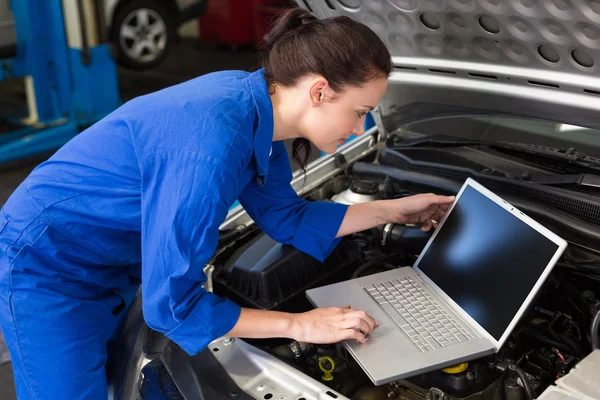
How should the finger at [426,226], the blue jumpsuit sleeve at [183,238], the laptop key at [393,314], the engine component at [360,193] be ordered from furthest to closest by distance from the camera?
the engine component at [360,193] → the finger at [426,226] → the laptop key at [393,314] → the blue jumpsuit sleeve at [183,238]

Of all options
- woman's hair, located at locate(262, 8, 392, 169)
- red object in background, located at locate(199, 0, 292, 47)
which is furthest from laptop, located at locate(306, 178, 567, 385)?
red object in background, located at locate(199, 0, 292, 47)

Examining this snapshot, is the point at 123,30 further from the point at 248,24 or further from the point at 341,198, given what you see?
the point at 341,198

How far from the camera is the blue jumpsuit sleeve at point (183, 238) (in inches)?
41.3

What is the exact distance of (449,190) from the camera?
1.60 meters

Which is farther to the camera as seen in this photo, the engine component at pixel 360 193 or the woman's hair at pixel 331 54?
the engine component at pixel 360 193

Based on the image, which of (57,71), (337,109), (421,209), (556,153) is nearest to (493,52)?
(556,153)

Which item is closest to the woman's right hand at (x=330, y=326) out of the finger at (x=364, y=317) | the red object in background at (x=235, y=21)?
the finger at (x=364, y=317)

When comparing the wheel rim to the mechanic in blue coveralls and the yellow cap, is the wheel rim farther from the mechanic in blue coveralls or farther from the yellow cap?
the yellow cap

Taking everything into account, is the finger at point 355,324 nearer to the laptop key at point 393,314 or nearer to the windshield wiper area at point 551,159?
the laptop key at point 393,314

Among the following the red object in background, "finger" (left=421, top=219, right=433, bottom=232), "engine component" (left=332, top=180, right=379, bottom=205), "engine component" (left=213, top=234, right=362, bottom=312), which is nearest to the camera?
"engine component" (left=213, top=234, right=362, bottom=312)

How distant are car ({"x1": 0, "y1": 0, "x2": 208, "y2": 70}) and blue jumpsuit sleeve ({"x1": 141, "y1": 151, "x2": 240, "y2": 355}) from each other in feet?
12.7

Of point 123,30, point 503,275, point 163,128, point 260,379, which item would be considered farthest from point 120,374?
point 123,30

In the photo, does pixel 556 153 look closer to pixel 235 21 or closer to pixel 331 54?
pixel 331 54

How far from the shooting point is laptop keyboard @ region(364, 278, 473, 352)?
122 cm
